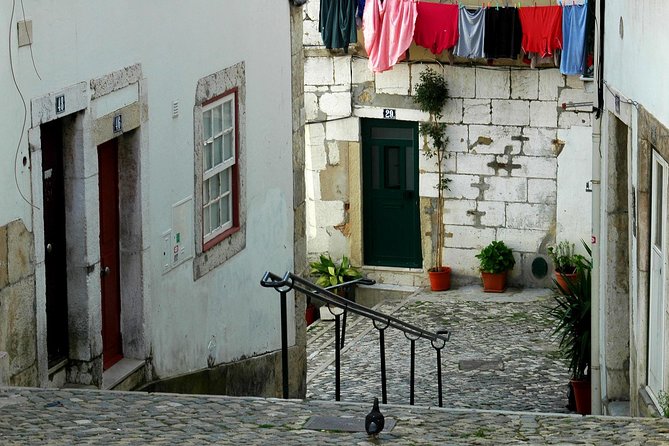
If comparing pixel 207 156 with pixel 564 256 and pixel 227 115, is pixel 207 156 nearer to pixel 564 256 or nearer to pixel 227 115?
pixel 227 115

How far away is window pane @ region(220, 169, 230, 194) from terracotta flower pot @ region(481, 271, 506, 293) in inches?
278

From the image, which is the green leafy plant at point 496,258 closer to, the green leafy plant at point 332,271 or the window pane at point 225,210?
the green leafy plant at point 332,271

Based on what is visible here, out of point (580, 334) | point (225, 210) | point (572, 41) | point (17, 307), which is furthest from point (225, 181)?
point (572, 41)

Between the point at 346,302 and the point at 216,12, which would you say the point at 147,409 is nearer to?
the point at 346,302

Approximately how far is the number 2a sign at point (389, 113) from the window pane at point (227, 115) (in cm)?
703

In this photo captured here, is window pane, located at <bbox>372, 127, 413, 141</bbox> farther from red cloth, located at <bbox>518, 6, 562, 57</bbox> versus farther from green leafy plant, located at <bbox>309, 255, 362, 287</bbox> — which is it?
red cloth, located at <bbox>518, 6, 562, 57</bbox>

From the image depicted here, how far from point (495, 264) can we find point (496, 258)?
0.27 ft

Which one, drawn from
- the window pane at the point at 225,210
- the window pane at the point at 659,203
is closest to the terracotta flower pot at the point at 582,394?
the window pane at the point at 659,203

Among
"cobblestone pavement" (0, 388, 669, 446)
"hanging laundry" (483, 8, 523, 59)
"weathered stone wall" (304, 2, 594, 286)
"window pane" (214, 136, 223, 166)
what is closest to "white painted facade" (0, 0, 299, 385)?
"window pane" (214, 136, 223, 166)

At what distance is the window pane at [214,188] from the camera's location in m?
11.6

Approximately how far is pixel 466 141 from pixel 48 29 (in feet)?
34.8

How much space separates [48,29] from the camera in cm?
852

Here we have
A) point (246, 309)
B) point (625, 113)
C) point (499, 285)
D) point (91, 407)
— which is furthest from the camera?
point (499, 285)

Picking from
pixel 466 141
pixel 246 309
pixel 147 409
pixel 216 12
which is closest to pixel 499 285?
pixel 466 141
